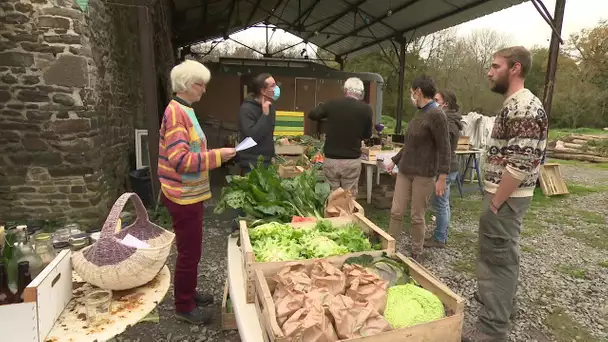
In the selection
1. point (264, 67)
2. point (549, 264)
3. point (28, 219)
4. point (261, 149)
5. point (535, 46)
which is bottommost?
point (549, 264)

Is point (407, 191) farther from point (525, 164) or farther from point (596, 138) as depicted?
point (596, 138)

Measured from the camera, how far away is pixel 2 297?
4.96 feet

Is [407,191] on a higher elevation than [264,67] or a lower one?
lower

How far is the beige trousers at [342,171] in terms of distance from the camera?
4.14m

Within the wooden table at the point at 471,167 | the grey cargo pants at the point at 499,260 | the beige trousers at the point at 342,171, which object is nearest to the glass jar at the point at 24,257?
the grey cargo pants at the point at 499,260

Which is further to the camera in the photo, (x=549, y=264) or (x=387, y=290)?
(x=549, y=264)

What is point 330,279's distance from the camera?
1686 millimetres

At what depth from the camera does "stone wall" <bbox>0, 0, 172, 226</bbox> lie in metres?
4.39

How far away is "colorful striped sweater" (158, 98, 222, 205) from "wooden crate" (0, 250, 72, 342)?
2.74ft

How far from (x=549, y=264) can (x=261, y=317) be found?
14.0 feet

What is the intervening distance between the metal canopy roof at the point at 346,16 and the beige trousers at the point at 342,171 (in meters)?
5.76

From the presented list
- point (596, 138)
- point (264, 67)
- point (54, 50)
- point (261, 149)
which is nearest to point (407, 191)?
point (261, 149)

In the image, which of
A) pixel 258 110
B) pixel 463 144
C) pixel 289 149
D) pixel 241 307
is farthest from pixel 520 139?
pixel 463 144

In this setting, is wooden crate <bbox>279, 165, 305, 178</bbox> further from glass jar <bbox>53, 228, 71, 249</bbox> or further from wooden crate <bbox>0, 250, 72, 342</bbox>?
wooden crate <bbox>0, 250, 72, 342</bbox>
